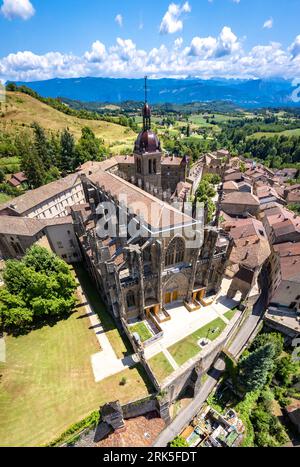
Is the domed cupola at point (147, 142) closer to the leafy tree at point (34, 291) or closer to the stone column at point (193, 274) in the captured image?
the stone column at point (193, 274)

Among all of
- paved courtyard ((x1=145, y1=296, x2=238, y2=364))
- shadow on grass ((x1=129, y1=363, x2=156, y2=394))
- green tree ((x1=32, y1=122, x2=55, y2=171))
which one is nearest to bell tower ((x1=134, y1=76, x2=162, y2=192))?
paved courtyard ((x1=145, y1=296, x2=238, y2=364))

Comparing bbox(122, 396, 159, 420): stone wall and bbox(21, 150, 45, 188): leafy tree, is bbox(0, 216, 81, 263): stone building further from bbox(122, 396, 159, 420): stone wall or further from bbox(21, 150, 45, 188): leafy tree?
bbox(122, 396, 159, 420): stone wall

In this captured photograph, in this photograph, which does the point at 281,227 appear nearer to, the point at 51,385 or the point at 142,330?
the point at 142,330

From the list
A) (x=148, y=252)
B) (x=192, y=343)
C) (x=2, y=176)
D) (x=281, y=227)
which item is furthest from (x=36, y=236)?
(x=281, y=227)

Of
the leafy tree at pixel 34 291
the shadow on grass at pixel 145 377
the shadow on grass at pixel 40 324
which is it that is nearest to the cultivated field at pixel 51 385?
the shadow on grass at pixel 145 377

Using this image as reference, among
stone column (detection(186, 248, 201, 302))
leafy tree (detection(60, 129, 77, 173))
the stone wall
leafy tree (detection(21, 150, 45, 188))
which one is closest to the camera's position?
the stone wall

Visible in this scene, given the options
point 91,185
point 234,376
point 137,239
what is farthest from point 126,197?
point 234,376
